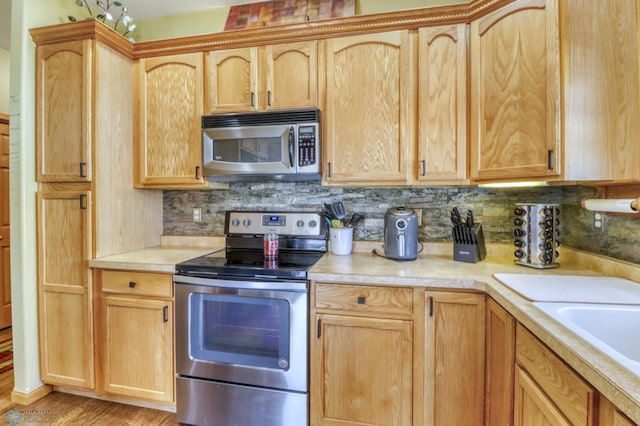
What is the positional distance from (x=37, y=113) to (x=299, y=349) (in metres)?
2.09

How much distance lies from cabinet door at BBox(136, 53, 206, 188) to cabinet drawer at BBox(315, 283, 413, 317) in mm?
1127

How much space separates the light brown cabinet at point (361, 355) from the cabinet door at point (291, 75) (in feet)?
3.60

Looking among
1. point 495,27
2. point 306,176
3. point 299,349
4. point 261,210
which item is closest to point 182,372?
point 299,349

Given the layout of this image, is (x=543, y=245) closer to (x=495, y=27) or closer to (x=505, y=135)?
(x=505, y=135)

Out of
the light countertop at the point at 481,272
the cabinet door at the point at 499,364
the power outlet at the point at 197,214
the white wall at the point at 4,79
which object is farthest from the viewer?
the white wall at the point at 4,79

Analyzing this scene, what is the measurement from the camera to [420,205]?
6.67 feet

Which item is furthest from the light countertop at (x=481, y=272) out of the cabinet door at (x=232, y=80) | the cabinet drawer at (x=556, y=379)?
the cabinet door at (x=232, y=80)

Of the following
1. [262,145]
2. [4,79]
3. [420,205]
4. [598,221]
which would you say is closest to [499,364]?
[598,221]

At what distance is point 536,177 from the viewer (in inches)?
57.1

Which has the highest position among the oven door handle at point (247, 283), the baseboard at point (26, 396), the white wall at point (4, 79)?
the white wall at point (4, 79)

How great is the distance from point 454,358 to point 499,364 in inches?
8.3

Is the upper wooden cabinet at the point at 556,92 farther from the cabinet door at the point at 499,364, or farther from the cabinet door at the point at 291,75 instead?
the cabinet door at the point at 291,75

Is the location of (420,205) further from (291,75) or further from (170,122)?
(170,122)

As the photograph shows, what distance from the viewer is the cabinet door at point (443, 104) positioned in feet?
5.58
